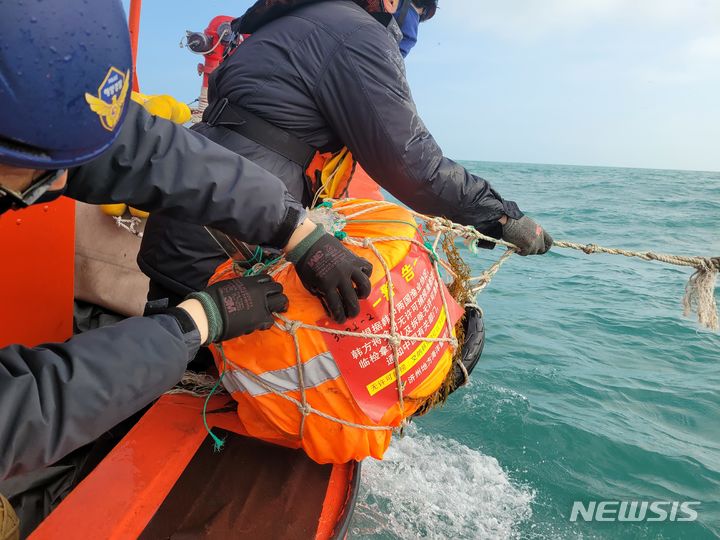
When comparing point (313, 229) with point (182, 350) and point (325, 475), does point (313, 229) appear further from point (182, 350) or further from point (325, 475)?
point (325, 475)

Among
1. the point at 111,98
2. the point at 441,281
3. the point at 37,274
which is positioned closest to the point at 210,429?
the point at 441,281

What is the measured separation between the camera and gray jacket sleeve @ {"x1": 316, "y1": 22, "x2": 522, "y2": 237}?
201cm

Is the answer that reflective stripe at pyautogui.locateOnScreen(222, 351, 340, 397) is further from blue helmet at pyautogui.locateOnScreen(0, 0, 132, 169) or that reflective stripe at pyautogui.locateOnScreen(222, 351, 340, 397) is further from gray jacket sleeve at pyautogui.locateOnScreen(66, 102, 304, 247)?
blue helmet at pyautogui.locateOnScreen(0, 0, 132, 169)

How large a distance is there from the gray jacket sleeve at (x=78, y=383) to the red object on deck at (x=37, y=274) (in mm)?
1314

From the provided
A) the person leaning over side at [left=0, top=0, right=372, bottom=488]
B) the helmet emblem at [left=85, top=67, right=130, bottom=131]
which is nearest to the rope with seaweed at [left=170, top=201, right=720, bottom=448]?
the person leaning over side at [left=0, top=0, right=372, bottom=488]

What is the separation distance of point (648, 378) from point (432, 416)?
247 cm

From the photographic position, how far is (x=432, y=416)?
3924 millimetres

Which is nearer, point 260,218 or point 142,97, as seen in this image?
point 260,218

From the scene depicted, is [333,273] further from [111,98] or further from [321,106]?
[321,106]

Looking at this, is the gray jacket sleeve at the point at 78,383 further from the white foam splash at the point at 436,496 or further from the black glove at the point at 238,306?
the white foam splash at the point at 436,496

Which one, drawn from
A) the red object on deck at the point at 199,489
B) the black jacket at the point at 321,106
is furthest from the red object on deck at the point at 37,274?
the red object on deck at the point at 199,489

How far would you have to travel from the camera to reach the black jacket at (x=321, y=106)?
202cm

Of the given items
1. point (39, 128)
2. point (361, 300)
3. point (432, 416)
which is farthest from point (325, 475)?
point (432, 416)

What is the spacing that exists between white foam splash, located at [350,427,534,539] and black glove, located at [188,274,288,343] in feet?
4.69
